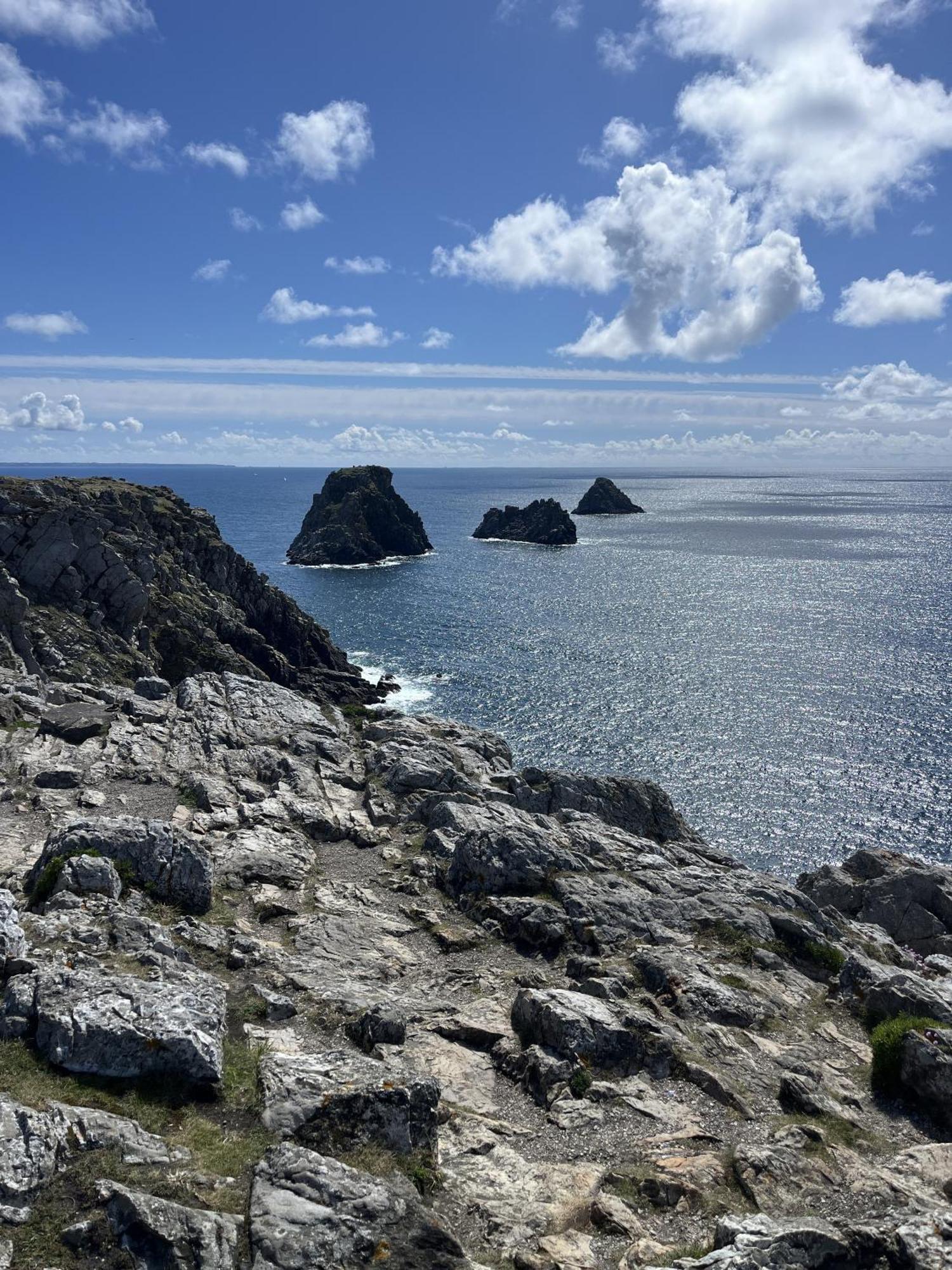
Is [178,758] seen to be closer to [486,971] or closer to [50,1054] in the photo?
[486,971]

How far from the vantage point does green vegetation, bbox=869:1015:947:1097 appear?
19703 millimetres

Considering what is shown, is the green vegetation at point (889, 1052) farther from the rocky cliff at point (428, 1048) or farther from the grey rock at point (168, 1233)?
the grey rock at point (168, 1233)

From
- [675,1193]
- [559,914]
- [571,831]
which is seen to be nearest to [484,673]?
[571,831]

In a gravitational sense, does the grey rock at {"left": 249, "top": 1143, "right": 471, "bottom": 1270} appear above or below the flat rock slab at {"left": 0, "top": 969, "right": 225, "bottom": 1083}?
below

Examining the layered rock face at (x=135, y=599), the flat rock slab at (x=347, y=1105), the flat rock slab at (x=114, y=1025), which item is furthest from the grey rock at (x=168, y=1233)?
the layered rock face at (x=135, y=599)

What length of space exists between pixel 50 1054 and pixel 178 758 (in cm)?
2605

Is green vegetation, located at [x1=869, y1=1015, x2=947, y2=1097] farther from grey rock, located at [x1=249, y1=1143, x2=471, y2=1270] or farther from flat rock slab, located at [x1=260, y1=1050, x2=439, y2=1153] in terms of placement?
grey rock, located at [x1=249, y1=1143, x2=471, y2=1270]

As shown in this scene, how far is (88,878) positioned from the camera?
22.2 meters

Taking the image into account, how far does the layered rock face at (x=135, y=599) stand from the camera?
63250 mm

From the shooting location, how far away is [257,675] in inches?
3049

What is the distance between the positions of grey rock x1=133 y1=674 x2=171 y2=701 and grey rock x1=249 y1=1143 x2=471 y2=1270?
4004cm

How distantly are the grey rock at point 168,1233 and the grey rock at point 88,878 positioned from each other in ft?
A: 38.8

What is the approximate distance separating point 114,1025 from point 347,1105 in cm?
482

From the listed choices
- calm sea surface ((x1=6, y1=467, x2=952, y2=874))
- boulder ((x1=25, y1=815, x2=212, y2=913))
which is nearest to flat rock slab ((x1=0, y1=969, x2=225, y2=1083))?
boulder ((x1=25, y1=815, x2=212, y2=913))
